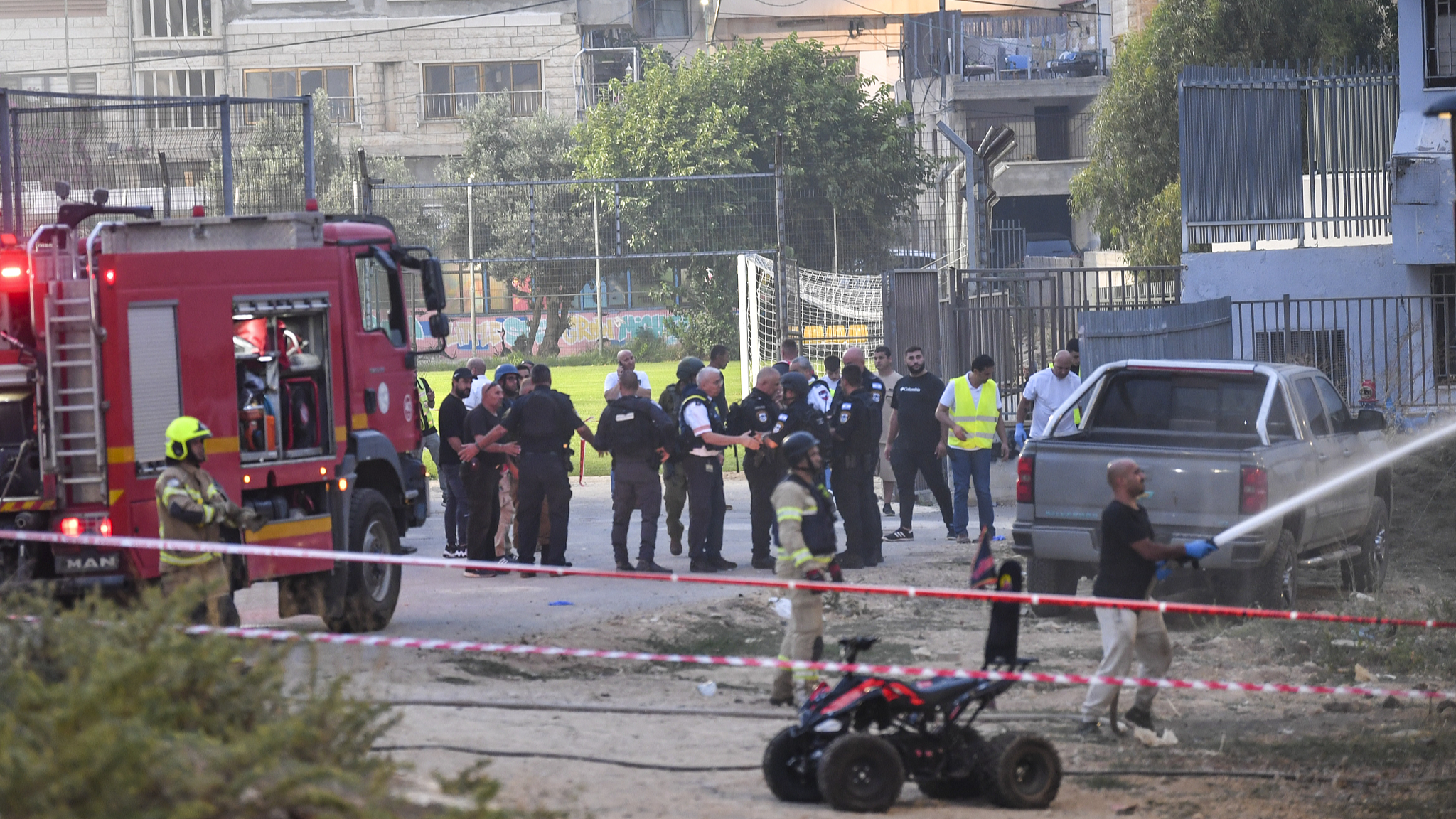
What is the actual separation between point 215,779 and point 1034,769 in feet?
11.8

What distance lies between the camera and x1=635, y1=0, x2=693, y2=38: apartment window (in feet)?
192

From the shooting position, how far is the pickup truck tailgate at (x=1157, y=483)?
380 inches

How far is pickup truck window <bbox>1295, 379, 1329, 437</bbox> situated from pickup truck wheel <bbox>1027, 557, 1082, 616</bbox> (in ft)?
6.36

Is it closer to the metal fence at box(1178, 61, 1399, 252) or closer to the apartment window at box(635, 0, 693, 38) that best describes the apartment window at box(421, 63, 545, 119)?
the apartment window at box(635, 0, 693, 38)

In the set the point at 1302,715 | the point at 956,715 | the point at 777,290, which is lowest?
the point at 1302,715

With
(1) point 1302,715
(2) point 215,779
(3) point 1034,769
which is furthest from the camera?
(1) point 1302,715

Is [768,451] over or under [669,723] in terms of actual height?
over

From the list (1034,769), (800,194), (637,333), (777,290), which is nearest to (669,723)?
(1034,769)

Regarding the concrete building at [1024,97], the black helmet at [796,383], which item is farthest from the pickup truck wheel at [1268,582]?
the concrete building at [1024,97]

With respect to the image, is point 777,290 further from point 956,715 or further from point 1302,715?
point 956,715

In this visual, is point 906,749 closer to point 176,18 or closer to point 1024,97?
point 1024,97

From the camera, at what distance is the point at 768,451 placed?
12867 millimetres

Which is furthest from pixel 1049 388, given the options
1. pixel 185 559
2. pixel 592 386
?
pixel 592 386

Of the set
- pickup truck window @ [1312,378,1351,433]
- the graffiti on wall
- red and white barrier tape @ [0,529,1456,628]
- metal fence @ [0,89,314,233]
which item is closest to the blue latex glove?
red and white barrier tape @ [0,529,1456,628]
